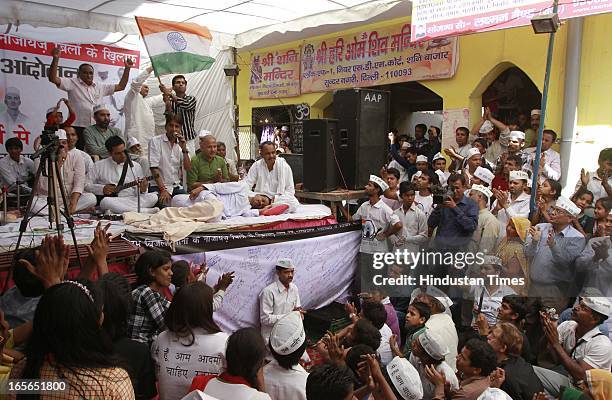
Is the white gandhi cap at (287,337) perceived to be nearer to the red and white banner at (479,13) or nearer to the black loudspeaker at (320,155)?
the black loudspeaker at (320,155)

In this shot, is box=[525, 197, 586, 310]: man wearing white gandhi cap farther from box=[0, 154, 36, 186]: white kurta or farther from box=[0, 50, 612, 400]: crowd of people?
box=[0, 154, 36, 186]: white kurta

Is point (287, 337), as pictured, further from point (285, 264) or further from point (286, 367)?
point (285, 264)

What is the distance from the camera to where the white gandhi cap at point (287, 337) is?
2453 mm

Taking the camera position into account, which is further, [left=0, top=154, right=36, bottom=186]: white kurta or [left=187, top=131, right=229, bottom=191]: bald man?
[left=0, top=154, right=36, bottom=186]: white kurta

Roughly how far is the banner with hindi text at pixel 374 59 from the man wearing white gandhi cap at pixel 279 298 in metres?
5.15

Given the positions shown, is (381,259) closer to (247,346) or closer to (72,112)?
(247,346)

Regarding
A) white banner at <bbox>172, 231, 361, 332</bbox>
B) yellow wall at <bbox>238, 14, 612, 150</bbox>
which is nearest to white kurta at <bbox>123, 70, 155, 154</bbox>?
white banner at <bbox>172, 231, 361, 332</bbox>

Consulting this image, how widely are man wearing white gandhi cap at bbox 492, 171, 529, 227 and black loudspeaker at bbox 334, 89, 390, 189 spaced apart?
79.6 inches

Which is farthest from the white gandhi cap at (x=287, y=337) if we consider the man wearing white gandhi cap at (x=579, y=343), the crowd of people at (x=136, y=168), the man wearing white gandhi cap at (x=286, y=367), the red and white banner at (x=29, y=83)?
the red and white banner at (x=29, y=83)

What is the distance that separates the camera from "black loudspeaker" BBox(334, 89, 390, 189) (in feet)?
21.6

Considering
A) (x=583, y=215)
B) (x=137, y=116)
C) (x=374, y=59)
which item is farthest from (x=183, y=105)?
(x=583, y=215)

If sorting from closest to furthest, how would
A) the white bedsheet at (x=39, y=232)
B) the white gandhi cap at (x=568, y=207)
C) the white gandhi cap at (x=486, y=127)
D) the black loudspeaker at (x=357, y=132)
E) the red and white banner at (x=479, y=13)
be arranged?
the white bedsheet at (x=39, y=232)
the white gandhi cap at (x=568, y=207)
the red and white banner at (x=479, y=13)
the black loudspeaker at (x=357, y=132)
the white gandhi cap at (x=486, y=127)

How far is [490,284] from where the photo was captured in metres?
4.27
